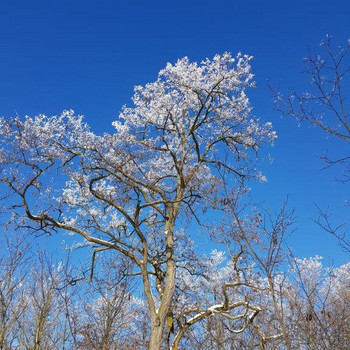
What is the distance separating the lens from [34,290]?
11.7 meters

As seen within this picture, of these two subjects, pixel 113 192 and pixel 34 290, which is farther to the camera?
pixel 34 290

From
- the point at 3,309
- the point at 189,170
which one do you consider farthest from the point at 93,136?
the point at 3,309

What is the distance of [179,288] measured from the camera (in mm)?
10570

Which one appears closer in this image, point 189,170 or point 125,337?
point 189,170

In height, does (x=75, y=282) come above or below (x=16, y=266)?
below

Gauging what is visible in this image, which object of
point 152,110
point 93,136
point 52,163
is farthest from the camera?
point 152,110

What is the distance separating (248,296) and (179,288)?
2202 mm

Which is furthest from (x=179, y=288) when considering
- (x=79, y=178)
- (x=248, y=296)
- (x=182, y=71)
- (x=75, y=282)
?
(x=182, y=71)

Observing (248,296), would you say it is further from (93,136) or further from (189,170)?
(93,136)

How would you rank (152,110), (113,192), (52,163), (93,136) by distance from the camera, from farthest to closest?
(152,110) < (113,192) < (93,136) < (52,163)

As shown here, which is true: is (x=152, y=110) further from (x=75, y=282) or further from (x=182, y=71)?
(x=75, y=282)

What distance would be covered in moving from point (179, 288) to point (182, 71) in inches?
246

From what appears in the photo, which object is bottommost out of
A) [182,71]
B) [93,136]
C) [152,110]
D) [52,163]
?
[52,163]

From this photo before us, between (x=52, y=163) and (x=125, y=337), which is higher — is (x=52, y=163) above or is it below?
above
